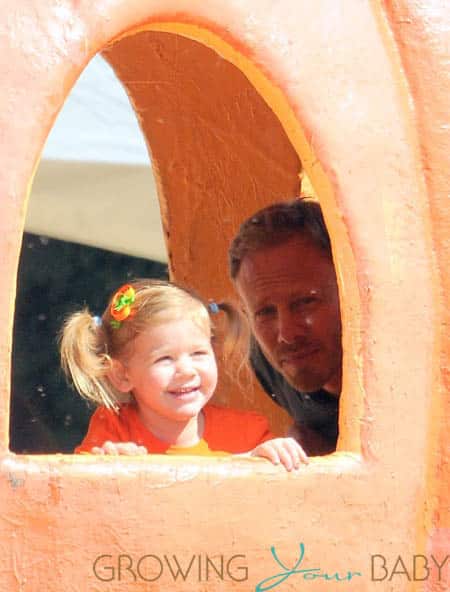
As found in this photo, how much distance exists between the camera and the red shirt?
320 centimetres

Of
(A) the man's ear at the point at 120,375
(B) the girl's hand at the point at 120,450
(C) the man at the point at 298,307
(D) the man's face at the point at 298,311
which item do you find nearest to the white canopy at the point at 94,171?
(C) the man at the point at 298,307

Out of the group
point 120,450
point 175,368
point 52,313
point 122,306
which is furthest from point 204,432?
point 52,313

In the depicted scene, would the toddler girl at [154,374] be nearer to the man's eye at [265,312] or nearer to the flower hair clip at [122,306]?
the flower hair clip at [122,306]

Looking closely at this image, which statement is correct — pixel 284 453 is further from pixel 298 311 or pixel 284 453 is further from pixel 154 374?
pixel 298 311

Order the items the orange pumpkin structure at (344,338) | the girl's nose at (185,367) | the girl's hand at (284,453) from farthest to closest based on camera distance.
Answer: the girl's nose at (185,367) → the girl's hand at (284,453) → the orange pumpkin structure at (344,338)

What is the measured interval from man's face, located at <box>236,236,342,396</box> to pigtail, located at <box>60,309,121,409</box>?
58 cm

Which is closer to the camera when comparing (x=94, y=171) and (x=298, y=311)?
(x=298, y=311)

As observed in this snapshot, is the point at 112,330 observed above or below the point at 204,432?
above

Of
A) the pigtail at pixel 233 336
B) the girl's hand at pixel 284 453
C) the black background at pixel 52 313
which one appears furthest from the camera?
the black background at pixel 52 313

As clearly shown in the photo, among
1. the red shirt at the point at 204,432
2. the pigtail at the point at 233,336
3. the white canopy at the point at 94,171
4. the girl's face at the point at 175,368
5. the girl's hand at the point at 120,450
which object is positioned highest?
the white canopy at the point at 94,171

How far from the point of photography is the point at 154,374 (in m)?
3.14

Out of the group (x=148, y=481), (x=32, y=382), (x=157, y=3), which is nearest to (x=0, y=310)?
(x=148, y=481)

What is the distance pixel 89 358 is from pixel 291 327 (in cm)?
65

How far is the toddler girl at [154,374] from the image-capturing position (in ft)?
10.3
